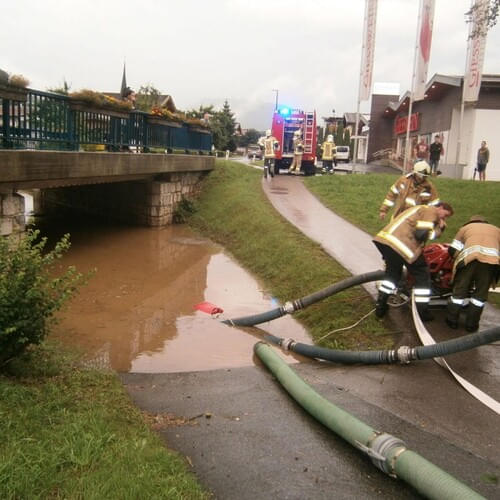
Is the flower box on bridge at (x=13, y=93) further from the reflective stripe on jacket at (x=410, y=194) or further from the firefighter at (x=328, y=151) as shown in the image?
the firefighter at (x=328, y=151)

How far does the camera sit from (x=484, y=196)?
15.7 meters

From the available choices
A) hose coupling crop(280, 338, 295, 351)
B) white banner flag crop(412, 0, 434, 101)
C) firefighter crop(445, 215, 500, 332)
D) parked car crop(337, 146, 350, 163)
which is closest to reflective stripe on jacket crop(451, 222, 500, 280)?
firefighter crop(445, 215, 500, 332)

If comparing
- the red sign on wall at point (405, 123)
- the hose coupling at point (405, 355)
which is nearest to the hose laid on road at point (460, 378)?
→ the hose coupling at point (405, 355)

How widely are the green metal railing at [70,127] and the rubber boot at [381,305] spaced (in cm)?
586

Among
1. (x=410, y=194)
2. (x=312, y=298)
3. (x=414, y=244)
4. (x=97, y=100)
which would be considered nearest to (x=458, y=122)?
(x=97, y=100)

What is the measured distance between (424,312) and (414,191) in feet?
6.07

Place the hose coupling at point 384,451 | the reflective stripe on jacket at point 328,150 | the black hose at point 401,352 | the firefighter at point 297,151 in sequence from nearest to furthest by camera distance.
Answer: the hose coupling at point 384,451, the black hose at point 401,352, the firefighter at point 297,151, the reflective stripe on jacket at point 328,150

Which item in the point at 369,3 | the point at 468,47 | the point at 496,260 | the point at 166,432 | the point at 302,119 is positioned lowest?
the point at 166,432

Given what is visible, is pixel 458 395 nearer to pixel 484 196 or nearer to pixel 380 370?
pixel 380 370

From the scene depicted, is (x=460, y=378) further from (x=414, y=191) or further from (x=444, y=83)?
(x=444, y=83)

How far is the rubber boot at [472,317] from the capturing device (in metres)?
5.88

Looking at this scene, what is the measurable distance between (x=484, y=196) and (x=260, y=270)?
8671 mm

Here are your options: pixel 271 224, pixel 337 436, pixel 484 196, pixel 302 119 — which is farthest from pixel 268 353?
pixel 302 119

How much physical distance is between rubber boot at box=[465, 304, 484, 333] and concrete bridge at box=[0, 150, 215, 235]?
659 cm
